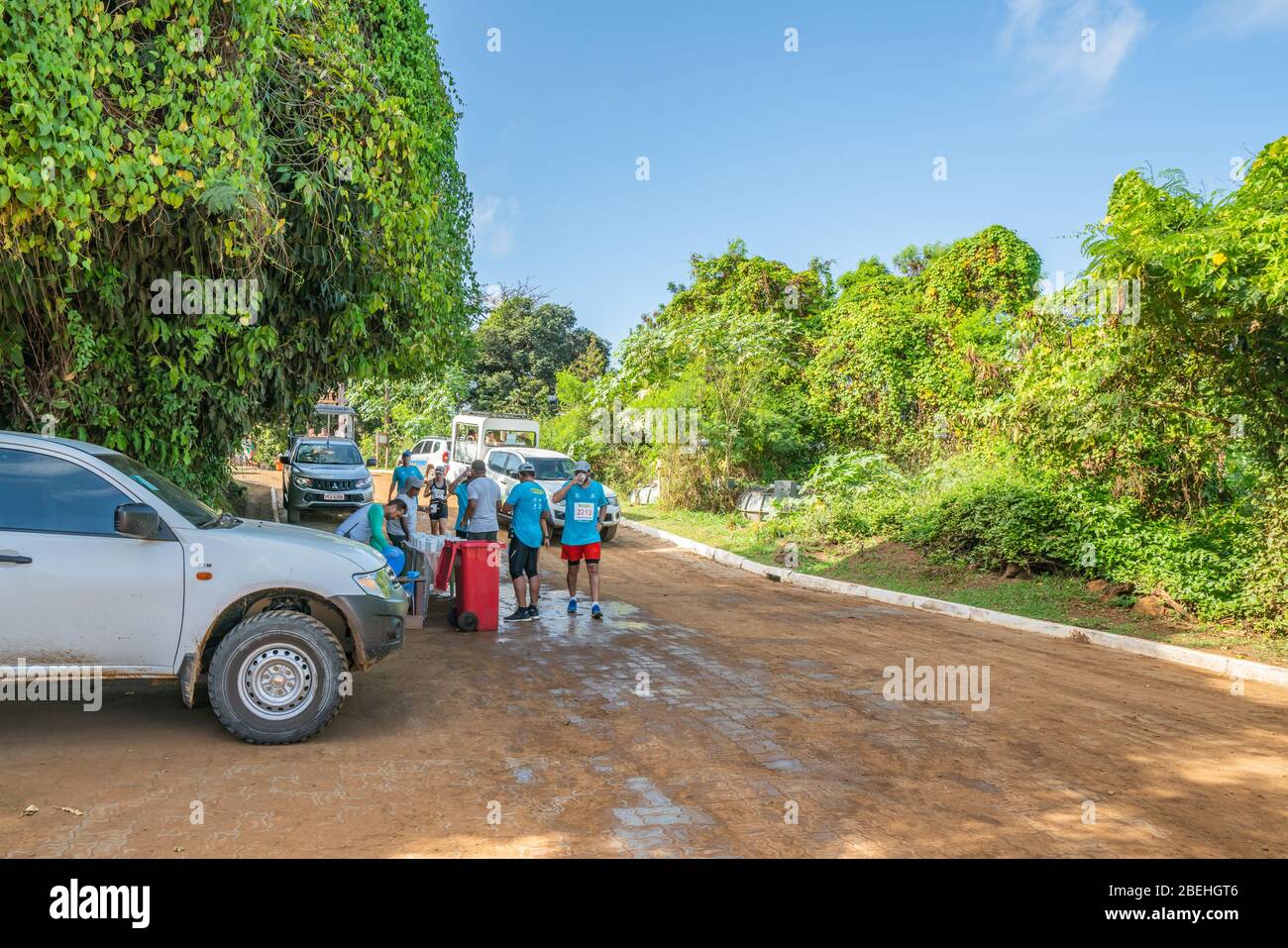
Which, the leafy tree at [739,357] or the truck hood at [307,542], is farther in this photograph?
the leafy tree at [739,357]

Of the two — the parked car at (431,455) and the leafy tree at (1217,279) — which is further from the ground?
the leafy tree at (1217,279)

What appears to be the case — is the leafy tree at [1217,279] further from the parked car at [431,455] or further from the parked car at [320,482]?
the parked car at [431,455]

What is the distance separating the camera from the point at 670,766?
546cm

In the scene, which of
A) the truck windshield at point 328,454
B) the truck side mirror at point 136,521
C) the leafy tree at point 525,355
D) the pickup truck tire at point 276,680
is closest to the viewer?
the truck side mirror at point 136,521

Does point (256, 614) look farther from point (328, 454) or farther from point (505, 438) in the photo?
point (505, 438)

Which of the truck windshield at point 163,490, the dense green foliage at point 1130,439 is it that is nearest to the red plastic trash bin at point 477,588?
the truck windshield at point 163,490

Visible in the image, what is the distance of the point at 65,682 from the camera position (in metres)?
5.82

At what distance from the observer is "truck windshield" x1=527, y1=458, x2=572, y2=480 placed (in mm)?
19406

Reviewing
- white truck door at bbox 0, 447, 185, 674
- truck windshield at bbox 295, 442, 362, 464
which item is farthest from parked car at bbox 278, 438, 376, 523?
white truck door at bbox 0, 447, 185, 674

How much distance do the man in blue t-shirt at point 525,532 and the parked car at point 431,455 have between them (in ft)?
47.4

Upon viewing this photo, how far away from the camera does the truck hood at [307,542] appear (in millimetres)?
5895

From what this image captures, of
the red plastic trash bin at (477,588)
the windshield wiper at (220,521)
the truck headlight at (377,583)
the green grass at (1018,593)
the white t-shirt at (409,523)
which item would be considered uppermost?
the windshield wiper at (220,521)

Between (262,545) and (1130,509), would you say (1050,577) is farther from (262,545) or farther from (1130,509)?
(262,545)

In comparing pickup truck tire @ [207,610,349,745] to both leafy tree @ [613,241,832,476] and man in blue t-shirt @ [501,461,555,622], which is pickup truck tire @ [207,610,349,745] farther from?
leafy tree @ [613,241,832,476]
